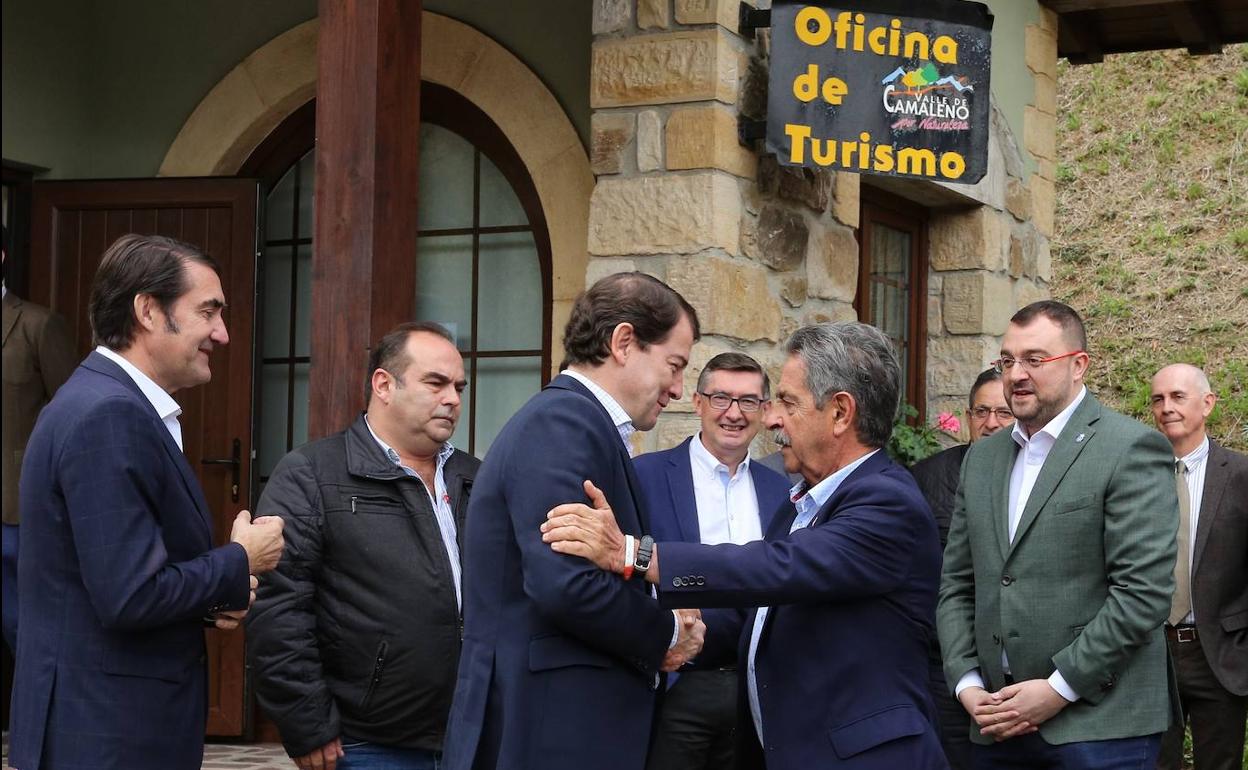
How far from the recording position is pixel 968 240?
308 inches

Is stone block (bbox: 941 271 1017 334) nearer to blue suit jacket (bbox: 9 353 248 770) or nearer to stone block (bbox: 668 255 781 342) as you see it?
stone block (bbox: 668 255 781 342)

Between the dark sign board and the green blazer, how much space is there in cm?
190

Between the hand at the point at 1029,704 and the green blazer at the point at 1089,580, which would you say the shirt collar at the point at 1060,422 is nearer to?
the green blazer at the point at 1089,580

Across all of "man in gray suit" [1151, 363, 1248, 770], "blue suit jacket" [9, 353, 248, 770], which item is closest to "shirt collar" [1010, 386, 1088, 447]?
"blue suit jacket" [9, 353, 248, 770]

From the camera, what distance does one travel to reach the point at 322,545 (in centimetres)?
377

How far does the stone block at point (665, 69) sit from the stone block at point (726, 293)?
58 centimetres

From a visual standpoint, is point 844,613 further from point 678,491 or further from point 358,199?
point 358,199

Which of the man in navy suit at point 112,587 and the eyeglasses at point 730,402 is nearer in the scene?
the man in navy suit at point 112,587

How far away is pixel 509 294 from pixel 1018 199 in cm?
297

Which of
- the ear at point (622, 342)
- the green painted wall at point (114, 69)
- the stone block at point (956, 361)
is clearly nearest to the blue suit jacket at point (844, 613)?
the ear at point (622, 342)

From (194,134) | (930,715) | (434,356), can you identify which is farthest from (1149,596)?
(194,134)

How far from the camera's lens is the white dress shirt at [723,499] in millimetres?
4906

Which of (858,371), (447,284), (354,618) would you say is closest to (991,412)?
(447,284)

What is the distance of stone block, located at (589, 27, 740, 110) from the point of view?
541cm
